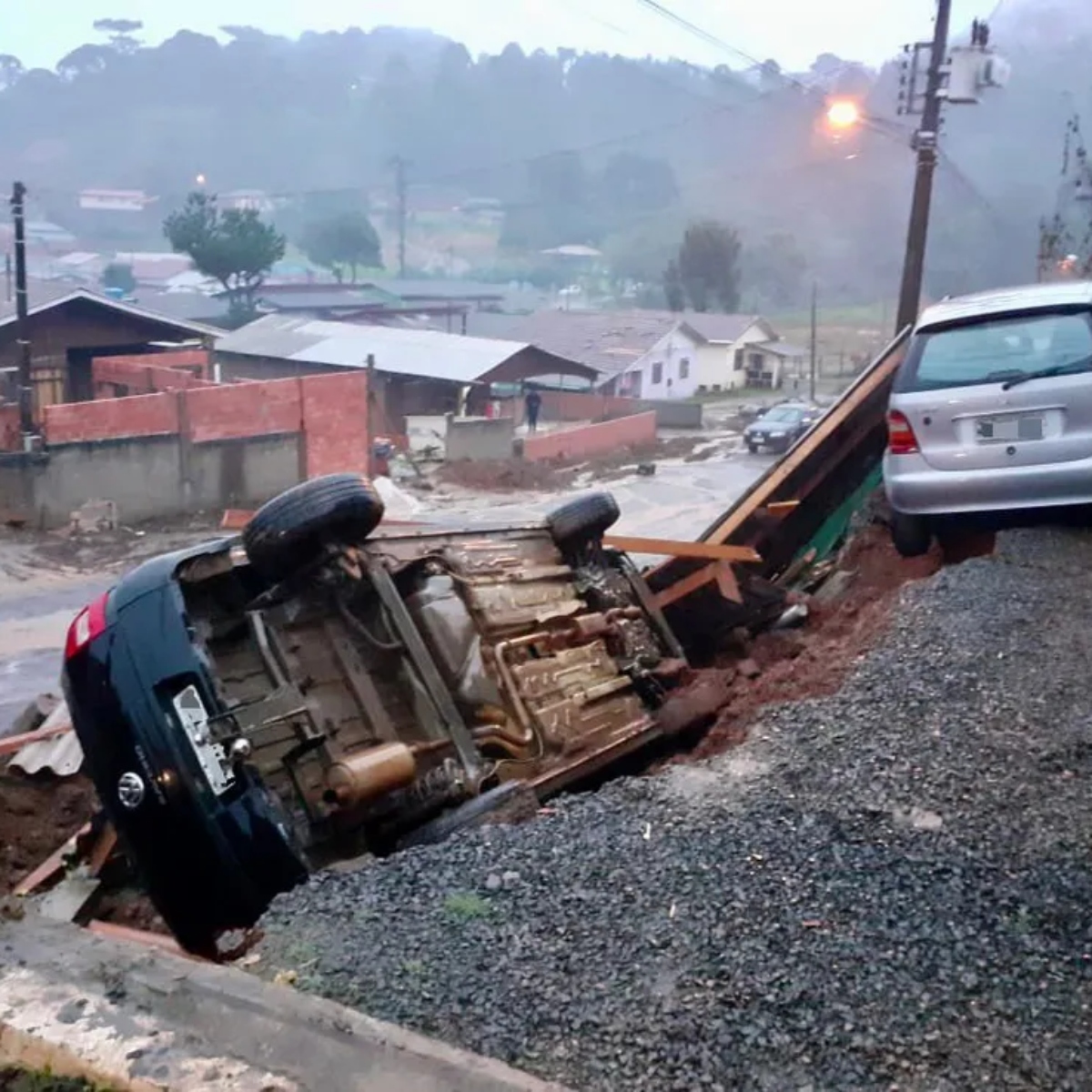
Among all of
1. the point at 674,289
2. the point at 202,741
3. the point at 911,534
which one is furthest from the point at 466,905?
the point at 674,289

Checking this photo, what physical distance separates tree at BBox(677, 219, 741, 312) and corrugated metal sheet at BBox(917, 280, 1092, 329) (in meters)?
63.4

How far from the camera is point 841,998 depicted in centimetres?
291

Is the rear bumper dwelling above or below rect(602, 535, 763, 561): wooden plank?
above

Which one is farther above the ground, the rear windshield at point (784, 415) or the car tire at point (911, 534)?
the car tire at point (911, 534)

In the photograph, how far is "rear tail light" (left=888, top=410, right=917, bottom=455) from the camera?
274 inches

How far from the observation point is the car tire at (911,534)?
7.28 metres

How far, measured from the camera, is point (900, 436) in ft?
23.0

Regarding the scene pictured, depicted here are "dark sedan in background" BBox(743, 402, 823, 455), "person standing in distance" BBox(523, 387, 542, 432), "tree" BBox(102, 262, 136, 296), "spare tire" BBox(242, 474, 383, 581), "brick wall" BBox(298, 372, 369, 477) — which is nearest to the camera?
"spare tire" BBox(242, 474, 383, 581)

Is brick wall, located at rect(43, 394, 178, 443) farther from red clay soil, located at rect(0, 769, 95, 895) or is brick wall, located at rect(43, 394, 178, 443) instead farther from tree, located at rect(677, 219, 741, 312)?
tree, located at rect(677, 219, 741, 312)

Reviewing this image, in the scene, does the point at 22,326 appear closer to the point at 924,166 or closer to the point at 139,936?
the point at 924,166

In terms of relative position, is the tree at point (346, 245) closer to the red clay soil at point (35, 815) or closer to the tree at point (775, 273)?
the tree at point (775, 273)

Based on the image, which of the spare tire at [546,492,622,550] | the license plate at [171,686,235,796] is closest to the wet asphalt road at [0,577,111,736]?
the spare tire at [546,492,622,550]

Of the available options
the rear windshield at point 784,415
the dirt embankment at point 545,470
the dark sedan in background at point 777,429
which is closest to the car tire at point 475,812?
the dirt embankment at point 545,470

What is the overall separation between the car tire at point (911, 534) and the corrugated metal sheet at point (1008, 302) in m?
1.07
